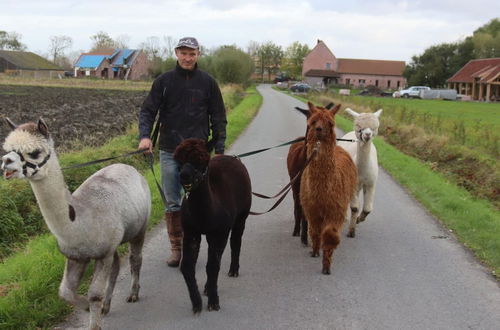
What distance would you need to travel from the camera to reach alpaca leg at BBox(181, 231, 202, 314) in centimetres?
453

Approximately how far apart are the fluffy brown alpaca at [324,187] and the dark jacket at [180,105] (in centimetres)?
107

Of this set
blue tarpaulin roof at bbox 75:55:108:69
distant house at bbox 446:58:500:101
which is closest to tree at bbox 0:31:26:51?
blue tarpaulin roof at bbox 75:55:108:69

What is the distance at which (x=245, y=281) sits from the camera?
5445mm

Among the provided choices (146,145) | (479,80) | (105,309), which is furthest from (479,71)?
(105,309)

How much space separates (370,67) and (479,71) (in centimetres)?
4043

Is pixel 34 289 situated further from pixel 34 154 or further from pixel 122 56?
pixel 122 56

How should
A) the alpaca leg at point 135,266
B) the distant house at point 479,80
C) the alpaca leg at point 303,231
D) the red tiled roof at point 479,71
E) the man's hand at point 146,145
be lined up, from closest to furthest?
the alpaca leg at point 135,266, the man's hand at point 146,145, the alpaca leg at point 303,231, the distant house at point 479,80, the red tiled roof at point 479,71

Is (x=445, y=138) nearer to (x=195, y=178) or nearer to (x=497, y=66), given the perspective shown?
(x=195, y=178)

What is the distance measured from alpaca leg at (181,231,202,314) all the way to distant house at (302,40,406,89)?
103 metres

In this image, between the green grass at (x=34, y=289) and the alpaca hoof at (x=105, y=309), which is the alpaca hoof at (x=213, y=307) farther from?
the green grass at (x=34, y=289)

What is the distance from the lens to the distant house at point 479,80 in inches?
2530

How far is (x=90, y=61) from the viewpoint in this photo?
10100 cm

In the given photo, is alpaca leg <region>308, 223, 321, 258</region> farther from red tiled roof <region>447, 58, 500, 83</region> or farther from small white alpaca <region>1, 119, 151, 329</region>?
red tiled roof <region>447, 58, 500, 83</region>

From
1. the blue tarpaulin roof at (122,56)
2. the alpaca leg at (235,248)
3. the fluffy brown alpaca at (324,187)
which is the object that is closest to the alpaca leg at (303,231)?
the fluffy brown alpaca at (324,187)
